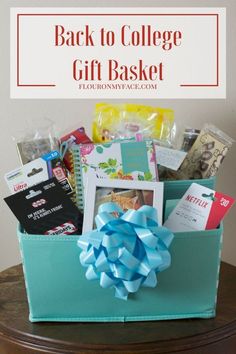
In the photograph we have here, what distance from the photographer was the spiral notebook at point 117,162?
0.95 m

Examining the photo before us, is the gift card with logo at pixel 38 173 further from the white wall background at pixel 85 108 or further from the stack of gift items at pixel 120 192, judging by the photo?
the white wall background at pixel 85 108

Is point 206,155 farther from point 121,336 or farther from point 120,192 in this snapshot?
point 121,336

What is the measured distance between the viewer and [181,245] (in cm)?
90

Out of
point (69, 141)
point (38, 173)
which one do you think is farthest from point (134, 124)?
point (38, 173)

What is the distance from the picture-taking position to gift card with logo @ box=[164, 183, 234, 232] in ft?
3.03

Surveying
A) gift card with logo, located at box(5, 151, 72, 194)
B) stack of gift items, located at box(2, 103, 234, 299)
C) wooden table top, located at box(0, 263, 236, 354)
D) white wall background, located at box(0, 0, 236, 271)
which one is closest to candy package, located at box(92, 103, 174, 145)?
stack of gift items, located at box(2, 103, 234, 299)

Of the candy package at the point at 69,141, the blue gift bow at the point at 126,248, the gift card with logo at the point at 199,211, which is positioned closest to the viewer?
the blue gift bow at the point at 126,248

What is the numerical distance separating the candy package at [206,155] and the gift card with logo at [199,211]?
0.13 meters

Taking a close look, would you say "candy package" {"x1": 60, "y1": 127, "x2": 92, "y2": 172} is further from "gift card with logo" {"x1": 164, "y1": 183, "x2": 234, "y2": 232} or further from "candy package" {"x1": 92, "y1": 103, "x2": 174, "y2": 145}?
"gift card with logo" {"x1": 164, "y1": 183, "x2": 234, "y2": 232}

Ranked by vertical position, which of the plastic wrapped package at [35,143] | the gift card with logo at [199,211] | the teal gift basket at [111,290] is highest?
the plastic wrapped package at [35,143]

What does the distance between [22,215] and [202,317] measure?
354 mm

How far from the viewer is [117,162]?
3.12 feet

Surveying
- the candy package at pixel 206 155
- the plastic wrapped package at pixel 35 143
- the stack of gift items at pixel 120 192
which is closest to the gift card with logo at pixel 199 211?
the stack of gift items at pixel 120 192

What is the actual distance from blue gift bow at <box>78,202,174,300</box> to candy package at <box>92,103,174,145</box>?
29 centimetres
